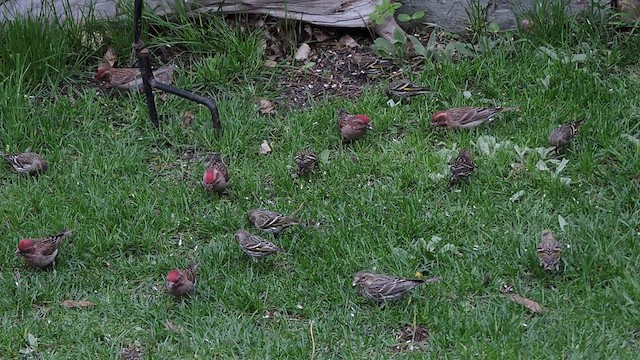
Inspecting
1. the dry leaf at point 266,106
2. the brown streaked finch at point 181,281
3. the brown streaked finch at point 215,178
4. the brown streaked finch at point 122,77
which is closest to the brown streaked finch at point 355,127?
the dry leaf at point 266,106

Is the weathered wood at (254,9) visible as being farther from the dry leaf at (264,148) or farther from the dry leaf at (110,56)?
the dry leaf at (264,148)

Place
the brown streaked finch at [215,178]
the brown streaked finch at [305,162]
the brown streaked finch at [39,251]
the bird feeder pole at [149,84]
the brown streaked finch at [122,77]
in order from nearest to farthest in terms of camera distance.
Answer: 1. the brown streaked finch at [39,251]
2. the brown streaked finch at [215,178]
3. the brown streaked finch at [305,162]
4. the bird feeder pole at [149,84]
5. the brown streaked finch at [122,77]

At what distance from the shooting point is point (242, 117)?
8.41 m

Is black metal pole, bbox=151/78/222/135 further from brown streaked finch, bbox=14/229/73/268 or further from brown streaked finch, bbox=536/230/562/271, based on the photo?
brown streaked finch, bbox=536/230/562/271

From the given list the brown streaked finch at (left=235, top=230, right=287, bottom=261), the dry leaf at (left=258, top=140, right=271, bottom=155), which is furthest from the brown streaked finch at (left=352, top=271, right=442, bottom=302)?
the dry leaf at (left=258, top=140, right=271, bottom=155)

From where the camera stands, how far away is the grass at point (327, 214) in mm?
6133

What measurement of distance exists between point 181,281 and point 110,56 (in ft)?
11.3

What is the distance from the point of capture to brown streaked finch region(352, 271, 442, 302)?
6172 millimetres

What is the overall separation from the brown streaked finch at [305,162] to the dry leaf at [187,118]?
1.26 m

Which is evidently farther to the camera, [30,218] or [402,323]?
[30,218]

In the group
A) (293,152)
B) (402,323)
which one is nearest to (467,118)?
(293,152)

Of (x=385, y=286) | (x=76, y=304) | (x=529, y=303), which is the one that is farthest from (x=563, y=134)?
(x=76, y=304)

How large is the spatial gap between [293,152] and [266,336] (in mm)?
2122

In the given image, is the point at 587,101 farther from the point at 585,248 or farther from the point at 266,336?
the point at 266,336
